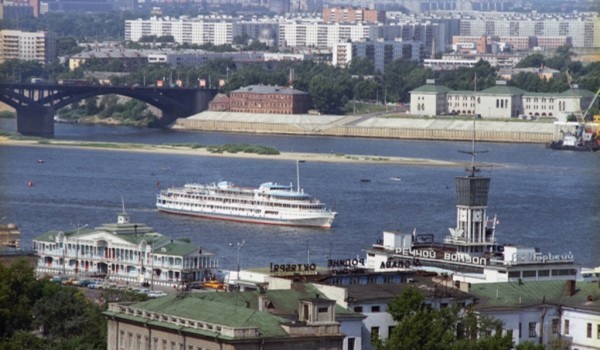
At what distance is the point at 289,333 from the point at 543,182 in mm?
20628

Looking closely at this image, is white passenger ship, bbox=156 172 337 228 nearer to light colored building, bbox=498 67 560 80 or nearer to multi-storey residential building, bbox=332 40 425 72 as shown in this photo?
light colored building, bbox=498 67 560 80

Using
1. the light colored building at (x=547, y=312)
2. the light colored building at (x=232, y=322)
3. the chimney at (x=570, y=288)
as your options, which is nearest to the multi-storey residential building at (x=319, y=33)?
the chimney at (x=570, y=288)

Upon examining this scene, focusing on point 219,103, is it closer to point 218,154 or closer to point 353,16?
point 218,154

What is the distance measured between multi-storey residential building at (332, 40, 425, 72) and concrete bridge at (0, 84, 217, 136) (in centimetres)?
1126

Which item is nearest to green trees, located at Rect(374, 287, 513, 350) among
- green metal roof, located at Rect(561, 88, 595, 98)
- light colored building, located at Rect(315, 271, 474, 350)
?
light colored building, located at Rect(315, 271, 474, 350)

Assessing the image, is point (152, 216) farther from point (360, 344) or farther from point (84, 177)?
point (360, 344)

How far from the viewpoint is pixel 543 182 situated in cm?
3041

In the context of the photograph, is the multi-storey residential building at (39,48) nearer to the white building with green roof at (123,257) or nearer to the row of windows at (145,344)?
the white building with green roof at (123,257)

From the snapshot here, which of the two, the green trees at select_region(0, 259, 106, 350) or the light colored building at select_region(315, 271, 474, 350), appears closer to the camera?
the light colored building at select_region(315, 271, 474, 350)

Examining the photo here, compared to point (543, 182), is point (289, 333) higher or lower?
higher

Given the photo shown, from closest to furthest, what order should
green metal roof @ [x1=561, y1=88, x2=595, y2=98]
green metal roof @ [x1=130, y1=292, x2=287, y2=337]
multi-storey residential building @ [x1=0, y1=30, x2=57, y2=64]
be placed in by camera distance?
1. green metal roof @ [x1=130, y1=292, x2=287, y2=337]
2. green metal roof @ [x1=561, y1=88, x2=595, y2=98]
3. multi-storey residential building @ [x1=0, y1=30, x2=57, y2=64]

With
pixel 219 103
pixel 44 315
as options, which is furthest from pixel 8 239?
pixel 219 103

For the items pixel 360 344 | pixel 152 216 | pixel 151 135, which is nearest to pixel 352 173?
pixel 152 216

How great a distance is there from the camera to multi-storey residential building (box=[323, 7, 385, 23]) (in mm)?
78488
